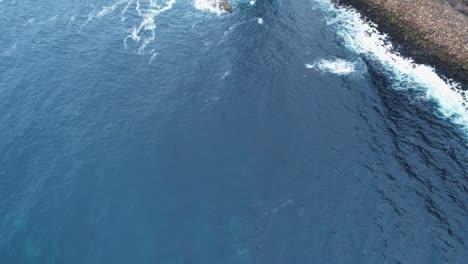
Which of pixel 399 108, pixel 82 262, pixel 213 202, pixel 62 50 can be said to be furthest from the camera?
pixel 62 50

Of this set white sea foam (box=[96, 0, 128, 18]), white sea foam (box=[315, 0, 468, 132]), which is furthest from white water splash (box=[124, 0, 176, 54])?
white sea foam (box=[315, 0, 468, 132])

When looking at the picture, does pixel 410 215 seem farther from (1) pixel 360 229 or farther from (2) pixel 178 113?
(2) pixel 178 113

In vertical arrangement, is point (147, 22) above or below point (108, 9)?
above

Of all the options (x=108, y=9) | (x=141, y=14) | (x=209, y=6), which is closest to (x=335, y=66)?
(x=209, y=6)

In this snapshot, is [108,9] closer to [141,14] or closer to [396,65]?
[141,14]

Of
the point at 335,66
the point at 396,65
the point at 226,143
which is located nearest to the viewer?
the point at 226,143

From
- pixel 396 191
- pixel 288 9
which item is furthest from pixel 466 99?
pixel 288 9
